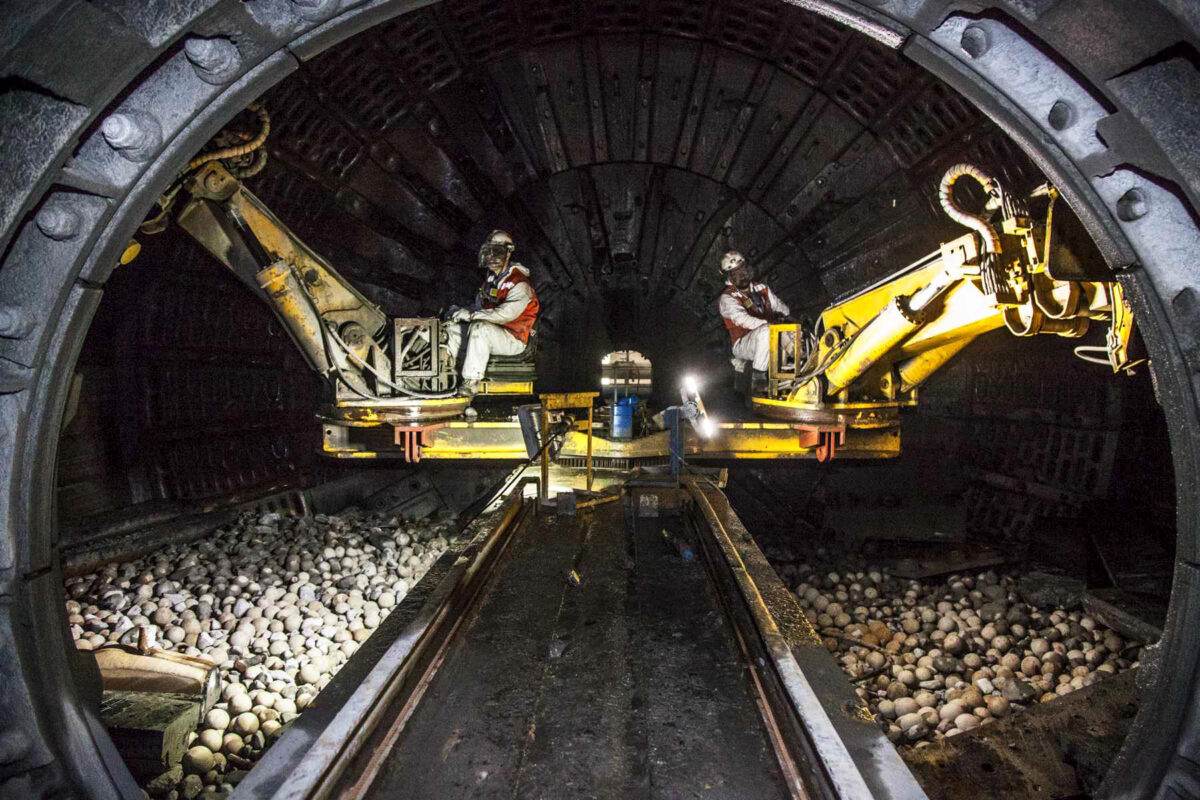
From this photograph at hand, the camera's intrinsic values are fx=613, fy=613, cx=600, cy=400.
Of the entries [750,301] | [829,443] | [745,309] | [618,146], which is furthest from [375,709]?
[618,146]

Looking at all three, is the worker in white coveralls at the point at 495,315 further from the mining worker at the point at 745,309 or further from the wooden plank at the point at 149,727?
the wooden plank at the point at 149,727


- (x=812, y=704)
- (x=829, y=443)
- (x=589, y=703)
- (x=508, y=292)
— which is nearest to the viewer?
(x=812, y=704)

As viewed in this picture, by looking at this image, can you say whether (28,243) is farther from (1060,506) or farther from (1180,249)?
(1060,506)

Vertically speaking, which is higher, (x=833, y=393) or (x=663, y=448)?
(x=833, y=393)

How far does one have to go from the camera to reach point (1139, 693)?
3.85 feet

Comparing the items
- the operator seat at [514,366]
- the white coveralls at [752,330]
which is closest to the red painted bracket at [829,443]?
the white coveralls at [752,330]

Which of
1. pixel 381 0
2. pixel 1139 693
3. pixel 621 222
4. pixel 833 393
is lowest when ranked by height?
pixel 1139 693

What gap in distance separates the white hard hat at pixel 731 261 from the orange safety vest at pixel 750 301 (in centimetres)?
18

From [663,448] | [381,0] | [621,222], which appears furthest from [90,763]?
[621,222]

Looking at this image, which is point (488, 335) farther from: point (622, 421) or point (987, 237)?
point (987, 237)

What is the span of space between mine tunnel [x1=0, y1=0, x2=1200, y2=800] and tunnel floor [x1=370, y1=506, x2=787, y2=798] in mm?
16

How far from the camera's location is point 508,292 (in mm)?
6039

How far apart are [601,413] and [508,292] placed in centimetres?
157

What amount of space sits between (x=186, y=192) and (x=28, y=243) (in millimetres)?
3473
